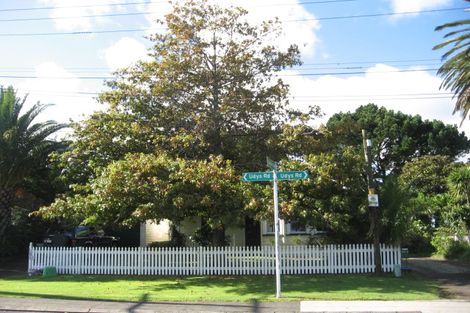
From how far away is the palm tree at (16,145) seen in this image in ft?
68.0

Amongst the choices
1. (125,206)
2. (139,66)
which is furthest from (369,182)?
(139,66)

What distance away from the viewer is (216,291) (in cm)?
1355

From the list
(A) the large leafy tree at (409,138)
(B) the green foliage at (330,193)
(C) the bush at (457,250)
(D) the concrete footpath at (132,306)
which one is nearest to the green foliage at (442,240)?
(C) the bush at (457,250)

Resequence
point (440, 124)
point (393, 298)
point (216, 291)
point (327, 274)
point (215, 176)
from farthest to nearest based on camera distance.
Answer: point (440, 124)
point (327, 274)
point (215, 176)
point (216, 291)
point (393, 298)

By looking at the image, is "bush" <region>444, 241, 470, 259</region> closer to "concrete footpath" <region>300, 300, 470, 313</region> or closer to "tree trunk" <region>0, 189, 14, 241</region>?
"concrete footpath" <region>300, 300, 470, 313</region>

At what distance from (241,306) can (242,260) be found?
5895 millimetres

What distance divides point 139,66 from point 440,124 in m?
33.2

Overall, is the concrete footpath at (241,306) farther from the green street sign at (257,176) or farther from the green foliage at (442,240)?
the green foliage at (442,240)

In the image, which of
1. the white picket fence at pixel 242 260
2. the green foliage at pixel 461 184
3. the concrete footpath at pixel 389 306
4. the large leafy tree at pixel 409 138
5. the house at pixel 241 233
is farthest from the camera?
the large leafy tree at pixel 409 138

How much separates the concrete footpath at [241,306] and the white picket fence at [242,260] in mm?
5528

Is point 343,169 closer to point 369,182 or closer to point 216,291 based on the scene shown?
point 369,182

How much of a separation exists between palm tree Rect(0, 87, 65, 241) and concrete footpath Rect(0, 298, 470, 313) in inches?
406

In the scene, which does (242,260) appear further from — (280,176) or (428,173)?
(428,173)

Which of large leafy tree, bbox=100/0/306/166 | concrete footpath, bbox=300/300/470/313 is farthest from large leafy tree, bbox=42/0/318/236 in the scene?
concrete footpath, bbox=300/300/470/313
